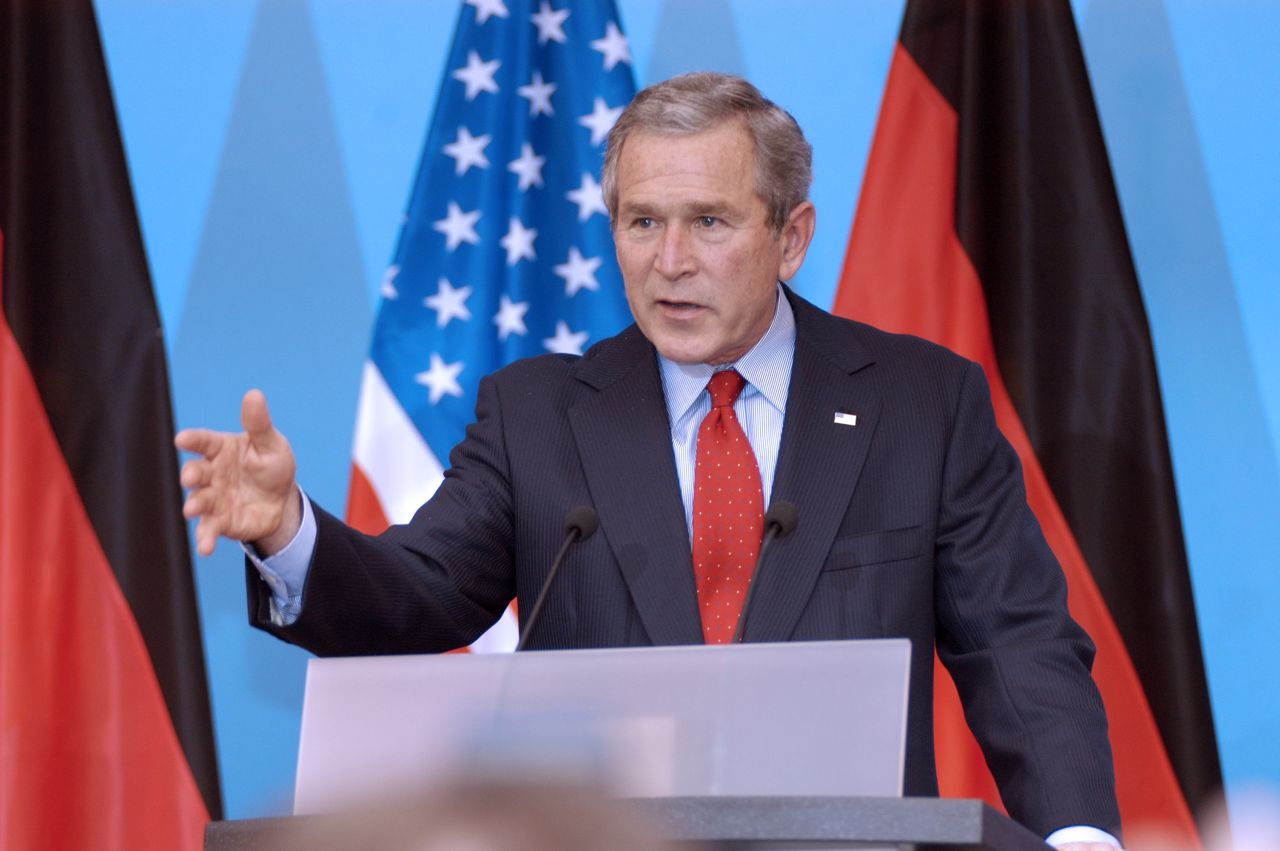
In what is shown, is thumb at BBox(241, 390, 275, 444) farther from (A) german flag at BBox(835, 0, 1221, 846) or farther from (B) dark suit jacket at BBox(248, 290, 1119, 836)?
(A) german flag at BBox(835, 0, 1221, 846)

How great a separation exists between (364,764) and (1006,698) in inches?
40.5

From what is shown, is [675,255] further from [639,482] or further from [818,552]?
[818,552]

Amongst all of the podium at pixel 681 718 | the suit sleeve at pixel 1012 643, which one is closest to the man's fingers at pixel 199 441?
the podium at pixel 681 718

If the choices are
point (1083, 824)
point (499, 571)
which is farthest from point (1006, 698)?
point (499, 571)

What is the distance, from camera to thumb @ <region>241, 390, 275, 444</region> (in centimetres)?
180

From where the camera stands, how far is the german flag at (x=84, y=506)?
138 inches

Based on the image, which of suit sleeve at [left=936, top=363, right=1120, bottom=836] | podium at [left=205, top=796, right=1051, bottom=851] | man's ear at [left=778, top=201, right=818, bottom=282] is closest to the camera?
podium at [left=205, top=796, right=1051, bottom=851]

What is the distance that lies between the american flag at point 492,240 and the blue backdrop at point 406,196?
0.31 meters

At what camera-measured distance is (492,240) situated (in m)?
3.76

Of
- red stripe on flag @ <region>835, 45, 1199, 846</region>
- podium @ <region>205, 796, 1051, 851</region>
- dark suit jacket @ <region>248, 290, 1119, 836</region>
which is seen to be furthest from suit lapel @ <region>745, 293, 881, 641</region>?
red stripe on flag @ <region>835, 45, 1199, 846</region>

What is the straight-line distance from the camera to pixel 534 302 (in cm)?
377

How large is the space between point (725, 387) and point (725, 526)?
0.28 m

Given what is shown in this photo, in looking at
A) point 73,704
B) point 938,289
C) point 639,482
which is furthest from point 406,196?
point 639,482

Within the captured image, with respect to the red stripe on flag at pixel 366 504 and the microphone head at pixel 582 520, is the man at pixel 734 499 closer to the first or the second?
the microphone head at pixel 582 520
